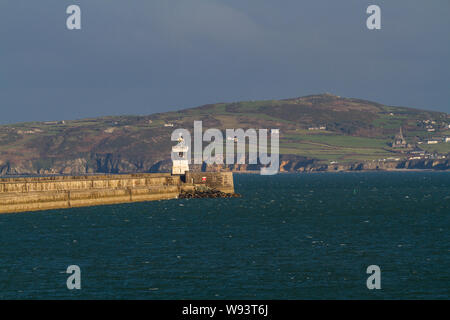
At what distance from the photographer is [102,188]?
303 ft

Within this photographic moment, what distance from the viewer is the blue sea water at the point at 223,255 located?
36688 mm

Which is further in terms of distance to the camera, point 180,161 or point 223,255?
point 180,161

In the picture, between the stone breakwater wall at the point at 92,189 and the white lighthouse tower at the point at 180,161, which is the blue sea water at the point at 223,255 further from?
the white lighthouse tower at the point at 180,161

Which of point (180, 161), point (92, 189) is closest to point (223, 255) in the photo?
point (92, 189)

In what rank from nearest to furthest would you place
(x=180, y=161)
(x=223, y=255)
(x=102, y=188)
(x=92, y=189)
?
1. (x=223, y=255)
2. (x=92, y=189)
3. (x=102, y=188)
4. (x=180, y=161)

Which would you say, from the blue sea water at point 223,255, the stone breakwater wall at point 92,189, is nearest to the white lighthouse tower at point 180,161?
the stone breakwater wall at point 92,189

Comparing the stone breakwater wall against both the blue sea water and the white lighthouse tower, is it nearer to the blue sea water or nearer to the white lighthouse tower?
the white lighthouse tower

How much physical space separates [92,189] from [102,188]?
2524mm

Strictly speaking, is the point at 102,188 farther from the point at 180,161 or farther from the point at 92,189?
the point at 180,161

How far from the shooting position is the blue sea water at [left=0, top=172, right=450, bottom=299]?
36.7 m

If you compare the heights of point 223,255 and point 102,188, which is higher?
point 102,188

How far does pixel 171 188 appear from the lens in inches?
4232

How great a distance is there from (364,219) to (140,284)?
44.5 meters
